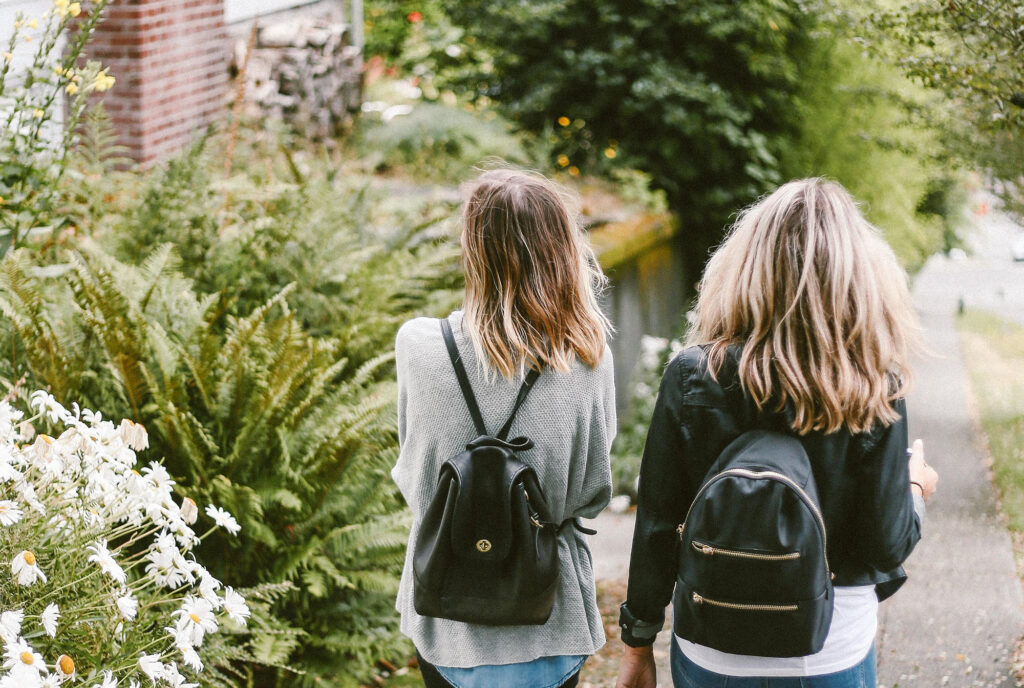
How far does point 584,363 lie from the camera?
7.32ft

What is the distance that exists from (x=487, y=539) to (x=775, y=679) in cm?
66

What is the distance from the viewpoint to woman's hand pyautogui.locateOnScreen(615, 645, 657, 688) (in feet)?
7.25

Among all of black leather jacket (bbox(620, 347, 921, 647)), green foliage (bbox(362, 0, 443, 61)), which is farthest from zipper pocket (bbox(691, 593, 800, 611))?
green foliage (bbox(362, 0, 443, 61))

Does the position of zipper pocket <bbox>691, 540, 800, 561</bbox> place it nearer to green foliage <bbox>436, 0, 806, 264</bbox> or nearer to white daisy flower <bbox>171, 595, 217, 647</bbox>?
white daisy flower <bbox>171, 595, 217, 647</bbox>

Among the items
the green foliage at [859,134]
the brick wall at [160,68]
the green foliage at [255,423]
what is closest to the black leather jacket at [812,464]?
the green foliage at [255,423]

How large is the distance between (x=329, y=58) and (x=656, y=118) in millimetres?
3326

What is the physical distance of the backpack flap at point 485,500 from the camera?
2037 millimetres

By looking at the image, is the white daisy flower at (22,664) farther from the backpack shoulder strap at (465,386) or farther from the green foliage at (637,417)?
the green foliage at (637,417)

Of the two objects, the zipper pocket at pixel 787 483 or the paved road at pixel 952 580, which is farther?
the paved road at pixel 952 580

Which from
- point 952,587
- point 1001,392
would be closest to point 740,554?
point 952,587

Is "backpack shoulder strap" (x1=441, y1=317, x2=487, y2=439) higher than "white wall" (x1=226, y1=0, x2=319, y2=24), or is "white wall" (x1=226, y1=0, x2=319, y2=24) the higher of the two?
"white wall" (x1=226, y1=0, x2=319, y2=24)

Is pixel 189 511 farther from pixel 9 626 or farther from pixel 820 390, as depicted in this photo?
pixel 820 390

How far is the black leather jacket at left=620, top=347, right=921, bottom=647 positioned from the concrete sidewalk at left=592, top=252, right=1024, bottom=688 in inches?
14.7

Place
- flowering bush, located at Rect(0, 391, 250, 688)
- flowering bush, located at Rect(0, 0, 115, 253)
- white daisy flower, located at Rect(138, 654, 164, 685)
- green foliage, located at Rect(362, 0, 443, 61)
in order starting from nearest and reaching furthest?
white daisy flower, located at Rect(138, 654, 164, 685), flowering bush, located at Rect(0, 391, 250, 688), flowering bush, located at Rect(0, 0, 115, 253), green foliage, located at Rect(362, 0, 443, 61)
